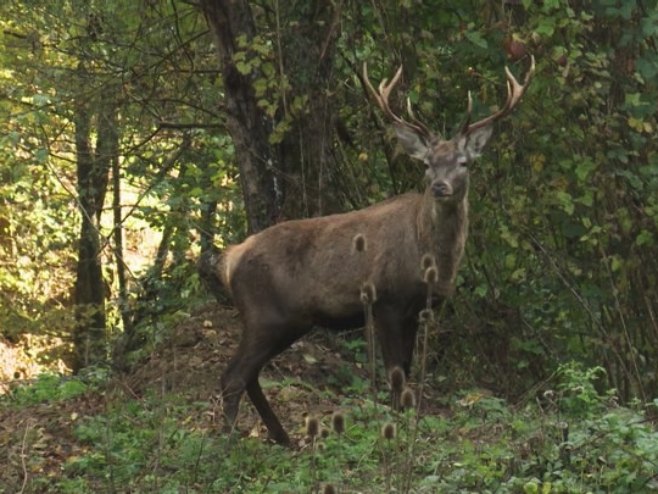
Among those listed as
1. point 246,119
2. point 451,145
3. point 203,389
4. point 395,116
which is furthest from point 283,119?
point 203,389

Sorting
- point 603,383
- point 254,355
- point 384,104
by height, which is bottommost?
point 603,383

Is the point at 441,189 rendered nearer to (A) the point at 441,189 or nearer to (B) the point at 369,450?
(A) the point at 441,189

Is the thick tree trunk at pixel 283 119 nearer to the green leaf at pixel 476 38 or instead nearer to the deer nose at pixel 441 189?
the green leaf at pixel 476 38

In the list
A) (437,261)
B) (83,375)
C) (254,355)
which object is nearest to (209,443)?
(254,355)

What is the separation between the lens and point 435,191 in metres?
8.91

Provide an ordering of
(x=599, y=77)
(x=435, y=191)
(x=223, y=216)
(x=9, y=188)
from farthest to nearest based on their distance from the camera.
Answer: (x=9, y=188) < (x=223, y=216) < (x=599, y=77) < (x=435, y=191)

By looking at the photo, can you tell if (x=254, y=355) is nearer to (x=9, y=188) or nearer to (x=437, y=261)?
(x=437, y=261)

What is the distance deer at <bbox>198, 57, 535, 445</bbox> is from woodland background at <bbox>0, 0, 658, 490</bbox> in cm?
95

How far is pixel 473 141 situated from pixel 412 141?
A: 0.41 metres

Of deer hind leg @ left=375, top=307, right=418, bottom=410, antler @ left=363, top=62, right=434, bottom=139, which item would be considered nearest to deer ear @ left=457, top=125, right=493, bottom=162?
antler @ left=363, top=62, right=434, bottom=139

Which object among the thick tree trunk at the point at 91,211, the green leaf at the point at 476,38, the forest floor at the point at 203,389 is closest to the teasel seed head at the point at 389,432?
the forest floor at the point at 203,389

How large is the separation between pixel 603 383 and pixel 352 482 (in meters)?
4.56

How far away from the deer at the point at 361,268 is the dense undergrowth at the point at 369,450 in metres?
0.56

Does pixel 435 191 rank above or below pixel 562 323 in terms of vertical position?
above
